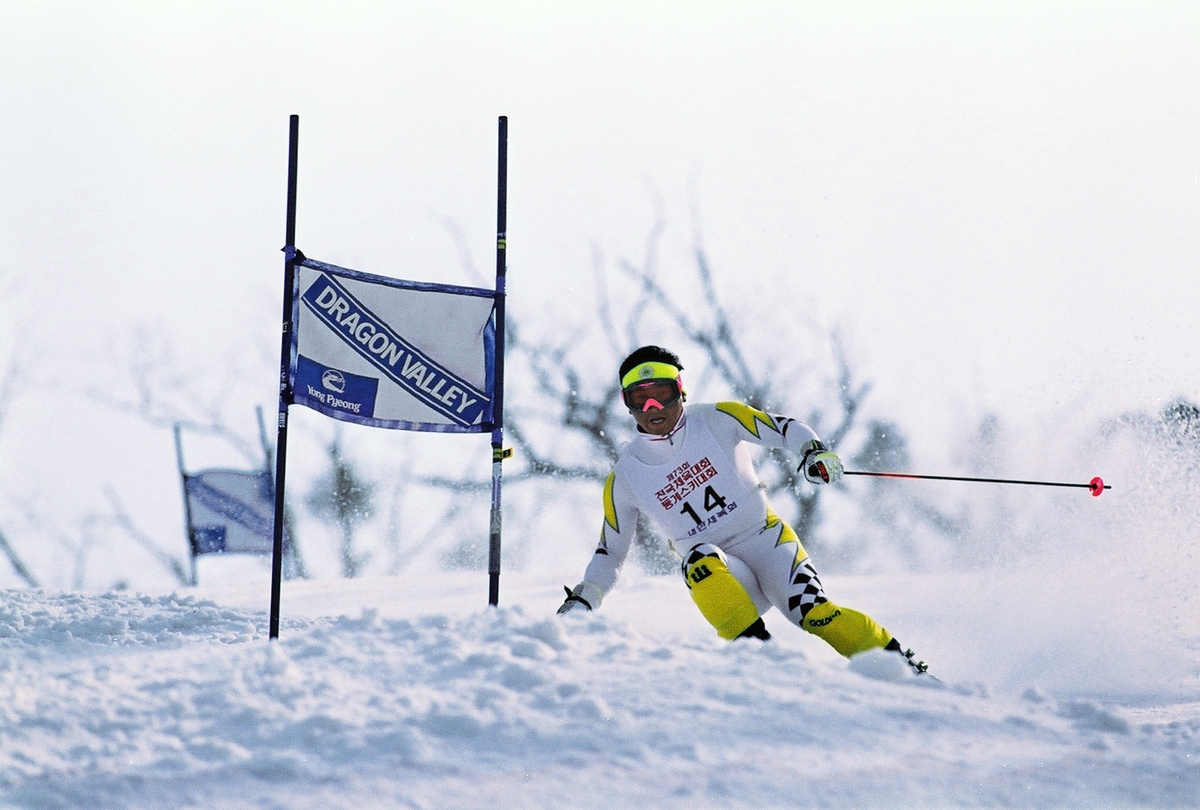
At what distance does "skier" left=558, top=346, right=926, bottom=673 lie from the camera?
515 cm

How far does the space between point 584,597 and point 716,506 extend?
2.46 feet

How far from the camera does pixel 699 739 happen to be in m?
3.07

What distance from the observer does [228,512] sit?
657 inches

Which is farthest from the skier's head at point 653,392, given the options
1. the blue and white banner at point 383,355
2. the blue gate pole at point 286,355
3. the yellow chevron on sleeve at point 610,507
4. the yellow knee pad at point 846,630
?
the blue gate pole at point 286,355

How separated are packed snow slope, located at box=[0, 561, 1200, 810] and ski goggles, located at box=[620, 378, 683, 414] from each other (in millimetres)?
1290

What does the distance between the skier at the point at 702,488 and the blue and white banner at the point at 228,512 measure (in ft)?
36.7

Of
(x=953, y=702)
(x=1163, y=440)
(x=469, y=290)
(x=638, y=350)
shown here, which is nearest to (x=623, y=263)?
(x=1163, y=440)

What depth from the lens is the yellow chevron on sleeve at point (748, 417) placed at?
542 centimetres

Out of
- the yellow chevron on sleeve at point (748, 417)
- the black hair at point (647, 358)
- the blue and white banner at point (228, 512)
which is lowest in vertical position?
the blue and white banner at point (228, 512)

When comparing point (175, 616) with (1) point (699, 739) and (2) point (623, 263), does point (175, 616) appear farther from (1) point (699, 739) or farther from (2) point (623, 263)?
(2) point (623, 263)

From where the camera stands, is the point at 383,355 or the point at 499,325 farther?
the point at 499,325

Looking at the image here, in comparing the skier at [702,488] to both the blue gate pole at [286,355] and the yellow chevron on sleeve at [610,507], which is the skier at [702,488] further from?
the blue gate pole at [286,355]

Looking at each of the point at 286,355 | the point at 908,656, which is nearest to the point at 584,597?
the point at 908,656

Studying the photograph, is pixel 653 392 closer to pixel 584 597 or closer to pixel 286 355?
pixel 584 597
